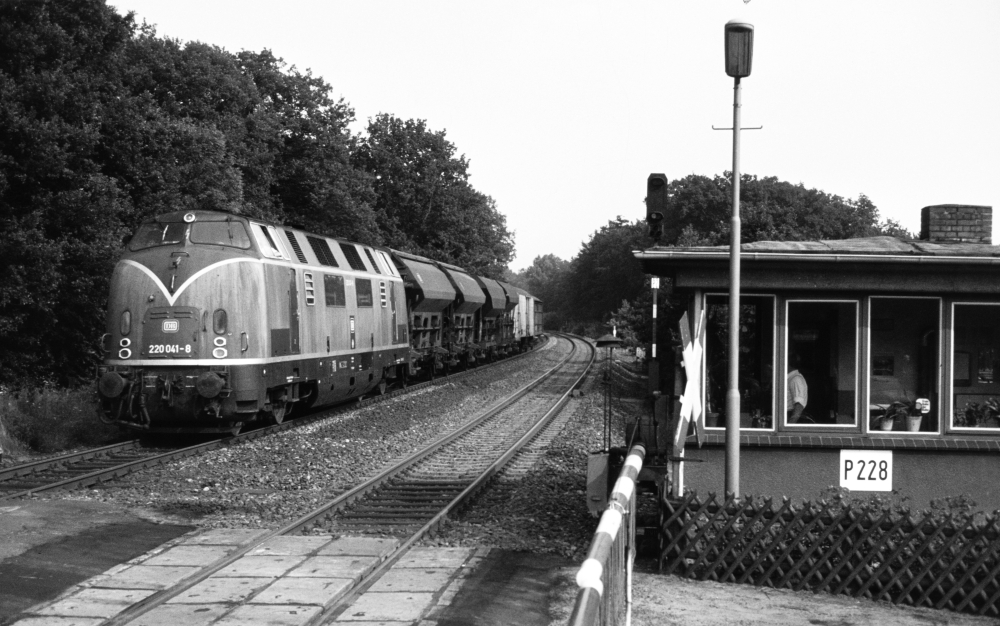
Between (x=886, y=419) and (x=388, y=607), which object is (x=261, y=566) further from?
(x=886, y=419)

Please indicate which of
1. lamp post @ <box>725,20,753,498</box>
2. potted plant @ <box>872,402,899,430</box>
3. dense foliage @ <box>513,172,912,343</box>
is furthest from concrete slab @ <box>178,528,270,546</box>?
dense foliage @ <box>513,172,912,343</box>

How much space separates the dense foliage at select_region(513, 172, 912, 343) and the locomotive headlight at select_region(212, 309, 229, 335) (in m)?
14.5

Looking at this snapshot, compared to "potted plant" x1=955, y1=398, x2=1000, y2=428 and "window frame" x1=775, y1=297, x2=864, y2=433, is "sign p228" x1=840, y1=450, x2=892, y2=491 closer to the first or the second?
"window frame" x1=775, y1=297, x2=864, y2=433


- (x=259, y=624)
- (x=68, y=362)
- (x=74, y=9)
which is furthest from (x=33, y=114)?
(x=259, y=624)

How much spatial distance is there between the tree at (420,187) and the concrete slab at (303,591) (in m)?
51.0

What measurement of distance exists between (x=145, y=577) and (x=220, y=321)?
7748 mm

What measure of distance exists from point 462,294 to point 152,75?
15084 millimetres

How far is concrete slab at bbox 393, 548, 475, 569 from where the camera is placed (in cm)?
899

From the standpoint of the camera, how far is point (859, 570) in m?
8.74

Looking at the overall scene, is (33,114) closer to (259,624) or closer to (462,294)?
(462,294)

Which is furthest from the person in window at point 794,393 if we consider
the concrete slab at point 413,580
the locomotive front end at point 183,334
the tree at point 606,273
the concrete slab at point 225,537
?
the tree at point 606,273

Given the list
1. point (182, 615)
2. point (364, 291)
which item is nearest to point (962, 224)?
point (182, 615)

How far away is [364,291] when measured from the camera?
22.6 metres

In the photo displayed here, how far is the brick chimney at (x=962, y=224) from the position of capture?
1183 centimetres
